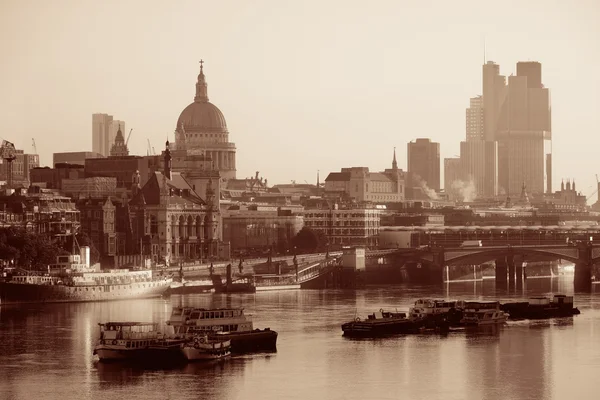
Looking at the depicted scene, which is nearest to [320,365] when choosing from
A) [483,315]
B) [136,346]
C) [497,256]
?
[136,346]

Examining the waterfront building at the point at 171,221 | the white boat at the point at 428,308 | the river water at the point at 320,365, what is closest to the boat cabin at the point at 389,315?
the white boat at the point at 428,308

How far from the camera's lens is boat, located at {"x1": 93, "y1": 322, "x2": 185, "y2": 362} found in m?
93.9

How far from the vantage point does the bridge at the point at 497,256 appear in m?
172

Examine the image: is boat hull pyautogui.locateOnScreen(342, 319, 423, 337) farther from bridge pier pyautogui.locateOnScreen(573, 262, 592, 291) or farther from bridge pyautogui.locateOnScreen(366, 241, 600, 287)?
bridge pyautogui.locateOnScreen(366, 241, 600, 287)

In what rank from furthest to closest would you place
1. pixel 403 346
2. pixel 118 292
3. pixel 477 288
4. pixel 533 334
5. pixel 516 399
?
pixel 477 288 < pixel 118 292 < pixel 533 334 < pixel 403 346 < pixel 516 399

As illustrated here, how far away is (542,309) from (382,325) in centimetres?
1893

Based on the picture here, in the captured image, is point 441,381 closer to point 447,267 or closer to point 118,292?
point 118,292

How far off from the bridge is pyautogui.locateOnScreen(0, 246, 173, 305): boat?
39418mm

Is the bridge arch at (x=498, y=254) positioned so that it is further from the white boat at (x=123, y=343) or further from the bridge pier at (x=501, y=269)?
the white boat at (x=123, y=343)

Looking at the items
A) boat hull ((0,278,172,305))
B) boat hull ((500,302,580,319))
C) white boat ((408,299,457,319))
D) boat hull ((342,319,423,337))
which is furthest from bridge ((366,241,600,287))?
boat hull ((342,319,423,337))

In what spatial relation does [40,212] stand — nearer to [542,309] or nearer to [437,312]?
[542,309]

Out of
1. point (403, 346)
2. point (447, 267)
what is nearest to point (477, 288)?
point (447, 267)

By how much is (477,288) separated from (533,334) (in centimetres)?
5165

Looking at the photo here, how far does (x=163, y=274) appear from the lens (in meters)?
151
